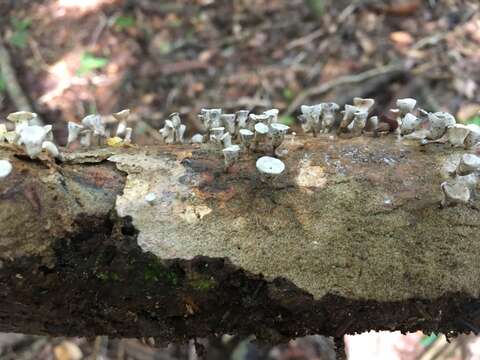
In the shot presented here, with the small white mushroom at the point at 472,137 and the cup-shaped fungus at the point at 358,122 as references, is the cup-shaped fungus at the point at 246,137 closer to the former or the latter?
the cup-shaped fungus at the point at 358,122

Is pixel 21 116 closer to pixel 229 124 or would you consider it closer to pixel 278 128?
pixel 229 124

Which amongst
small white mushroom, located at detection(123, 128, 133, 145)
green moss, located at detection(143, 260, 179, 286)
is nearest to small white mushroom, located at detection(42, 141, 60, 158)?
small white mushroom, located at detection(123, 128, 133, 145)

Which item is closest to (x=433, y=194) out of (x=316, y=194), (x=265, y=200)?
(x=316, y=194)

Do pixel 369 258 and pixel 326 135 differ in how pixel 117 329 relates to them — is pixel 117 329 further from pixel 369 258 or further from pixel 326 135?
pixel 326 135

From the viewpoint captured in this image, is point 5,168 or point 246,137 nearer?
point 5,168

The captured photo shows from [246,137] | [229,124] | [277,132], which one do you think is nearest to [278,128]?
[277,132]

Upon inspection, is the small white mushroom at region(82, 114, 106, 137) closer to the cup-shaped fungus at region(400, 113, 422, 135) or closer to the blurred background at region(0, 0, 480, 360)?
the cup-shaped fungus at region(400, 113, 422, 135)

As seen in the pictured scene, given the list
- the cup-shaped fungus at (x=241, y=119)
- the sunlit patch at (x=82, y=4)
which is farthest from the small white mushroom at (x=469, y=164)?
the sunlit patch at (x=82, y=4)
